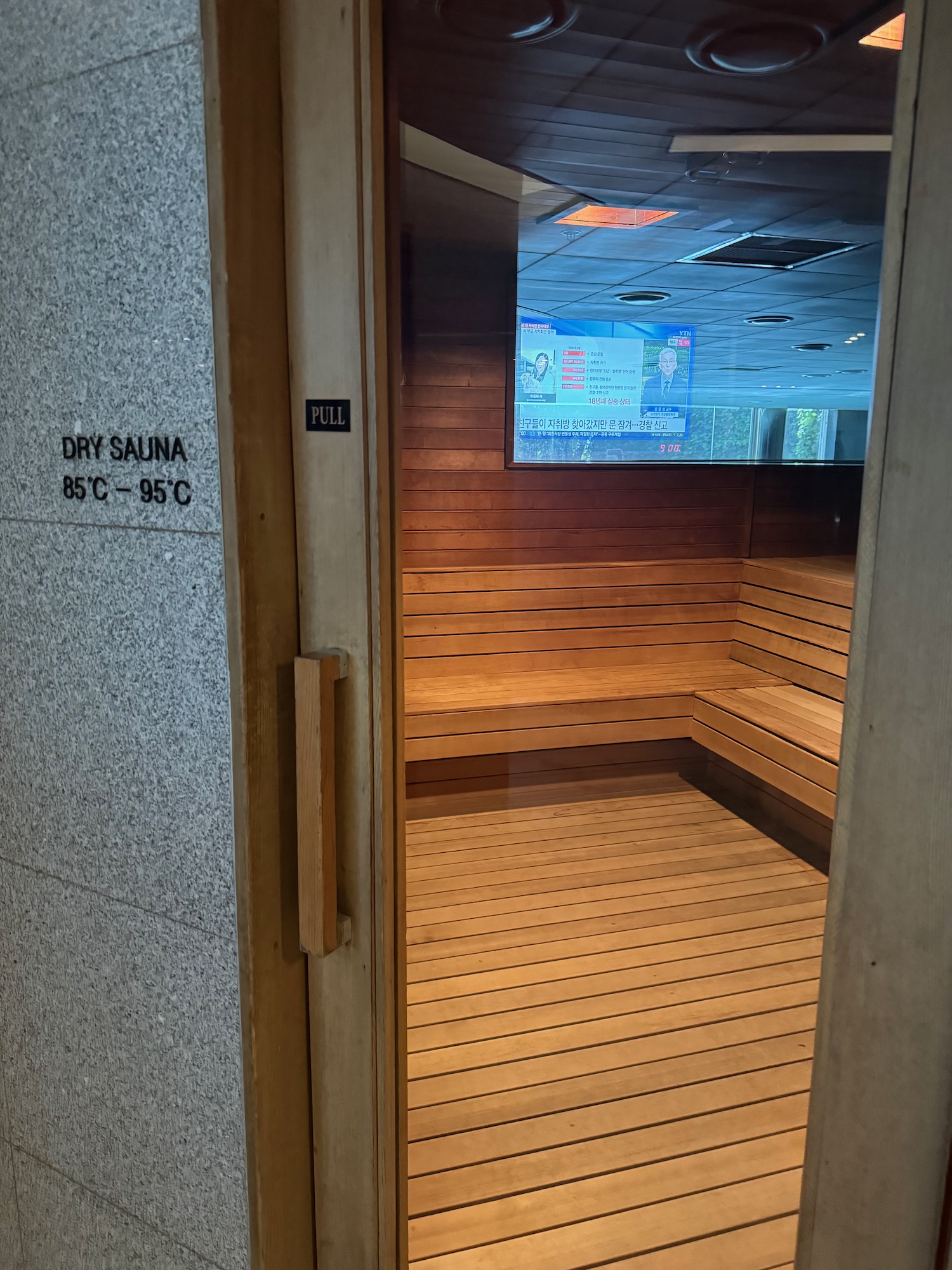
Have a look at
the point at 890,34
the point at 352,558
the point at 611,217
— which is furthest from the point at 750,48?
the point at 352,558

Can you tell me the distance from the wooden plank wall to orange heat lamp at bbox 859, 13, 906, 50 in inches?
14.4

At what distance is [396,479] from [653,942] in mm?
2063

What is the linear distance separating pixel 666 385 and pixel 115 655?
1231 millimetres

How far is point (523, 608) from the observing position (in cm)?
387

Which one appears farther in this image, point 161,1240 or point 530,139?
point 530,139

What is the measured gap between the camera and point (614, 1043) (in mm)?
2350

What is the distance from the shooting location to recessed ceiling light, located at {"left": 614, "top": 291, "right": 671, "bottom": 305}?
1.88 m

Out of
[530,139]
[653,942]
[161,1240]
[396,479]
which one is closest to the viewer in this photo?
[396,479]

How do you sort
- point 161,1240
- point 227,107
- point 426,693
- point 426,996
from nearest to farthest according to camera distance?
point 227,107
point 161,1240
point 426,996
point 426,693

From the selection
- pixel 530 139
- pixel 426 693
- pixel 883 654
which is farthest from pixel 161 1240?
pixel 530 139

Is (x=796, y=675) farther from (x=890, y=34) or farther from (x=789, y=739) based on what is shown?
(x=890, y=34)

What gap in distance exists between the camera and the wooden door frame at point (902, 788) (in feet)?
2.34

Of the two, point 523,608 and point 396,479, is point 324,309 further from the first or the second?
point 523,608

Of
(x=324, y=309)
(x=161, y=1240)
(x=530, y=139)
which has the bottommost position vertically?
(x=161, y=1240)
